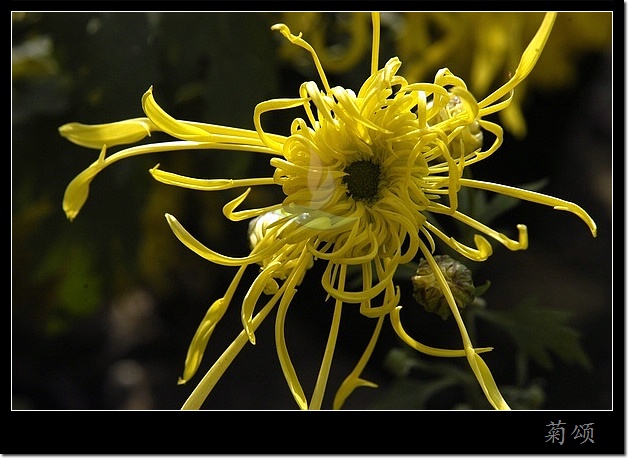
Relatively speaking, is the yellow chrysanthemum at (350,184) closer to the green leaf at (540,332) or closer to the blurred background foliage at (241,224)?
the blurred background foliage at (241,224)

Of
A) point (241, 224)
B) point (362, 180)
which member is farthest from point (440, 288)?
point (241, 224)

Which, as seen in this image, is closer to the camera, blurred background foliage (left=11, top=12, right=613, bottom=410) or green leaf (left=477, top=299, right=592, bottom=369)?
green leaf (left=477, top=299, right=592, bottom=369)

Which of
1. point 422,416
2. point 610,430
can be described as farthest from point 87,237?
point 610,430

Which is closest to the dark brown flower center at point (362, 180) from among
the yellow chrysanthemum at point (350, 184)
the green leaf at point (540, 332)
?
the yellow chrysanthemum at point (350, 184)

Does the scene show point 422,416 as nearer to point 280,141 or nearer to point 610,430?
point 610,430

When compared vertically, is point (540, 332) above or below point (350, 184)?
below

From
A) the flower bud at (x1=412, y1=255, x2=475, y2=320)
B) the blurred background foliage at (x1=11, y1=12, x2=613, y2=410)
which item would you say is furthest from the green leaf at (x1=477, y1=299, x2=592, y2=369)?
the flower bud at (x1=412, y1=255, x2=475, y2=320)

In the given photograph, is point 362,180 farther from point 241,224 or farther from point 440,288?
point 241,224

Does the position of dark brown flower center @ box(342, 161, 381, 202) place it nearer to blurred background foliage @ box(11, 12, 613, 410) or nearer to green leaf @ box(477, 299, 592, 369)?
blurred background foliage @ box(11, 12, 613, 410)
